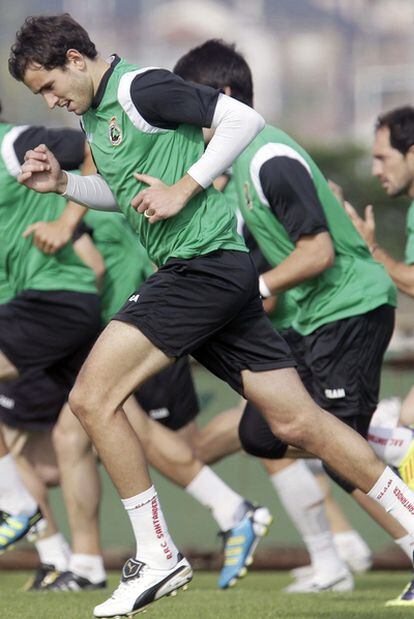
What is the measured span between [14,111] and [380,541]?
4505 cm

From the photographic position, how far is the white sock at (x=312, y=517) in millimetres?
8016

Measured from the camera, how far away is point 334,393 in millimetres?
7027

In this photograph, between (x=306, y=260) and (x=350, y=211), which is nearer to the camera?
(x=306, y=260)

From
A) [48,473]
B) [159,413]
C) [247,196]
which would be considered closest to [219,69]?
[247,196]

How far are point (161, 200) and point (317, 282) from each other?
1716mm

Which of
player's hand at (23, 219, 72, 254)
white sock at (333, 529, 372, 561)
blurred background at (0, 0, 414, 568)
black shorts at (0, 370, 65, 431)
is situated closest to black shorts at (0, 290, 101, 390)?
player's hand at (23, 219, 72, 254)

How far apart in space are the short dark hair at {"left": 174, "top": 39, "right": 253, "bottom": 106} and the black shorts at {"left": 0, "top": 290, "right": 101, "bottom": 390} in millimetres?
1429

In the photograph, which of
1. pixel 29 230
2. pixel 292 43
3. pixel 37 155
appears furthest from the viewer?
pixel 292 43

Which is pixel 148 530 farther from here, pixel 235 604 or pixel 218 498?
pixel 218 498

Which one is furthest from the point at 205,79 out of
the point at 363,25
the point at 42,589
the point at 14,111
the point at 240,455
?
the point at 363,25

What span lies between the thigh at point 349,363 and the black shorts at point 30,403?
2.48m

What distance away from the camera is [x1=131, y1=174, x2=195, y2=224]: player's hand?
18.4ft

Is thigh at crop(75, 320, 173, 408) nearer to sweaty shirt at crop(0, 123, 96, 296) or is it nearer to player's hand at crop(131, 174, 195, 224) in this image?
player's hand at crop(131, 174, 195, 224)

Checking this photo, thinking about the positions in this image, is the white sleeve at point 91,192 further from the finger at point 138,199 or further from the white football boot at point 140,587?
the white football boot at point 140,587
